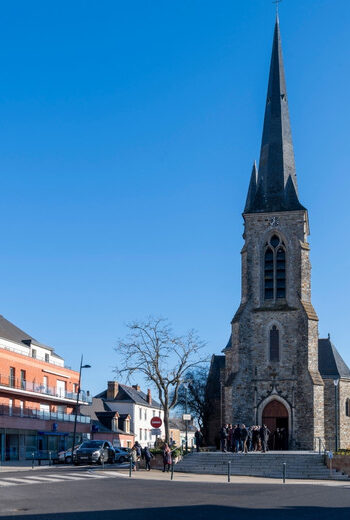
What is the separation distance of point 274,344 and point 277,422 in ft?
15.2

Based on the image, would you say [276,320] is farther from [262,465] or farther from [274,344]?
[262,465]

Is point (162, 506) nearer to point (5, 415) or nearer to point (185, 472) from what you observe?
point (185, 472)

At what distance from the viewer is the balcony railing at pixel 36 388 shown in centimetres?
4809

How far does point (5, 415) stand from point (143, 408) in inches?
1572

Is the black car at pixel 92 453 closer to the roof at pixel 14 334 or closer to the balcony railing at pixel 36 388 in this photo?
the balcony railing at pixel 36 388

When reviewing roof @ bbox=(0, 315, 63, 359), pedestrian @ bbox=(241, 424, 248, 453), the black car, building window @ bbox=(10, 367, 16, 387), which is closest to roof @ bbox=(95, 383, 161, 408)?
roof @ bbox=(0, 315, 63, 359)

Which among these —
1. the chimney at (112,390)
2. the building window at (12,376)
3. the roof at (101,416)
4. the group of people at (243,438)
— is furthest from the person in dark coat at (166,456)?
the chimney at (112,390)

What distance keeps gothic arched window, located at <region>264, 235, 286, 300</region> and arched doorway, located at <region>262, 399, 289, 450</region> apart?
667cm

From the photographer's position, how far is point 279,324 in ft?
143

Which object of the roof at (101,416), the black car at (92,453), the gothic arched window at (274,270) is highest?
the gothic arched window at (274,270)

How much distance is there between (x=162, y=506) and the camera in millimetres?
15398

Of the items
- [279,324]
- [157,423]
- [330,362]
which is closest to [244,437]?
[157,423]

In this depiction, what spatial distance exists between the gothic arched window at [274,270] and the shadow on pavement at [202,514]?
95.7 ft

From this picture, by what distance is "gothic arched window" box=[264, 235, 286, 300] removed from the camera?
4447 centimetres
